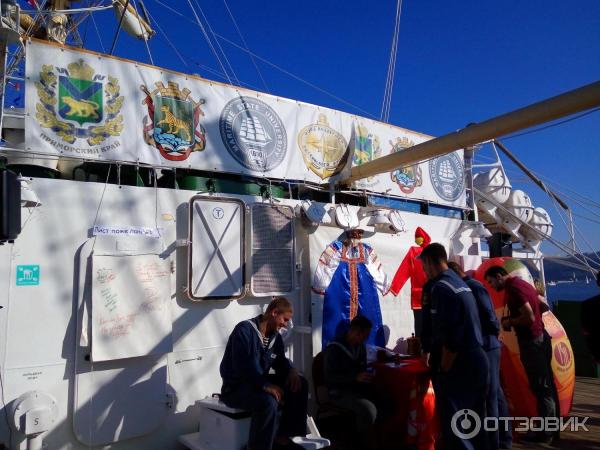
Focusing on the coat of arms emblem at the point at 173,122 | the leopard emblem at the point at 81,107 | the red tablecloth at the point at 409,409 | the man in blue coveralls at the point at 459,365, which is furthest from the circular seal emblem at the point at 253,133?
the red tablecloth at the point at 409,409

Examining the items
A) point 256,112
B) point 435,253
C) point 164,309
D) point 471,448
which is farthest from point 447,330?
point 256,112

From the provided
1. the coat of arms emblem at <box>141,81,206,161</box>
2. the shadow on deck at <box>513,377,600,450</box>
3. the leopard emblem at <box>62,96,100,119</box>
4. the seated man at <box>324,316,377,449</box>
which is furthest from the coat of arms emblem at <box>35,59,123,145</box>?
the shadow on deck at <box>513,377,600,450</box>

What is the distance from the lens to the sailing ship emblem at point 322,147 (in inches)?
240

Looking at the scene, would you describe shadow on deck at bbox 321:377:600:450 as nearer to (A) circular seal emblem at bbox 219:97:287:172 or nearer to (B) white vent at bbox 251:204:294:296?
(B) white vent at bbox 251:204:294:296

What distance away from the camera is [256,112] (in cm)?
567

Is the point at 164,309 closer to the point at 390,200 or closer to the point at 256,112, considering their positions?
the point at 256,112

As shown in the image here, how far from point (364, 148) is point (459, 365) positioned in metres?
3.65

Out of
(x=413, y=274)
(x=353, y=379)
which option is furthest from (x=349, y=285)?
(x=353, y=379)

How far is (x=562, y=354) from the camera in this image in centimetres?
584

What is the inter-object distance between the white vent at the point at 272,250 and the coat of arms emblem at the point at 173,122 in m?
1.00

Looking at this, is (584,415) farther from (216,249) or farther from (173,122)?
(173,122)

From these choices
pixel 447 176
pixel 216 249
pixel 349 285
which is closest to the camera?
pixel 216 249

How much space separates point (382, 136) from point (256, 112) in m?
2.23

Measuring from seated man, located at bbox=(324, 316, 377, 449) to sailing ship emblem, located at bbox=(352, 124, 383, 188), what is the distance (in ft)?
8.40
